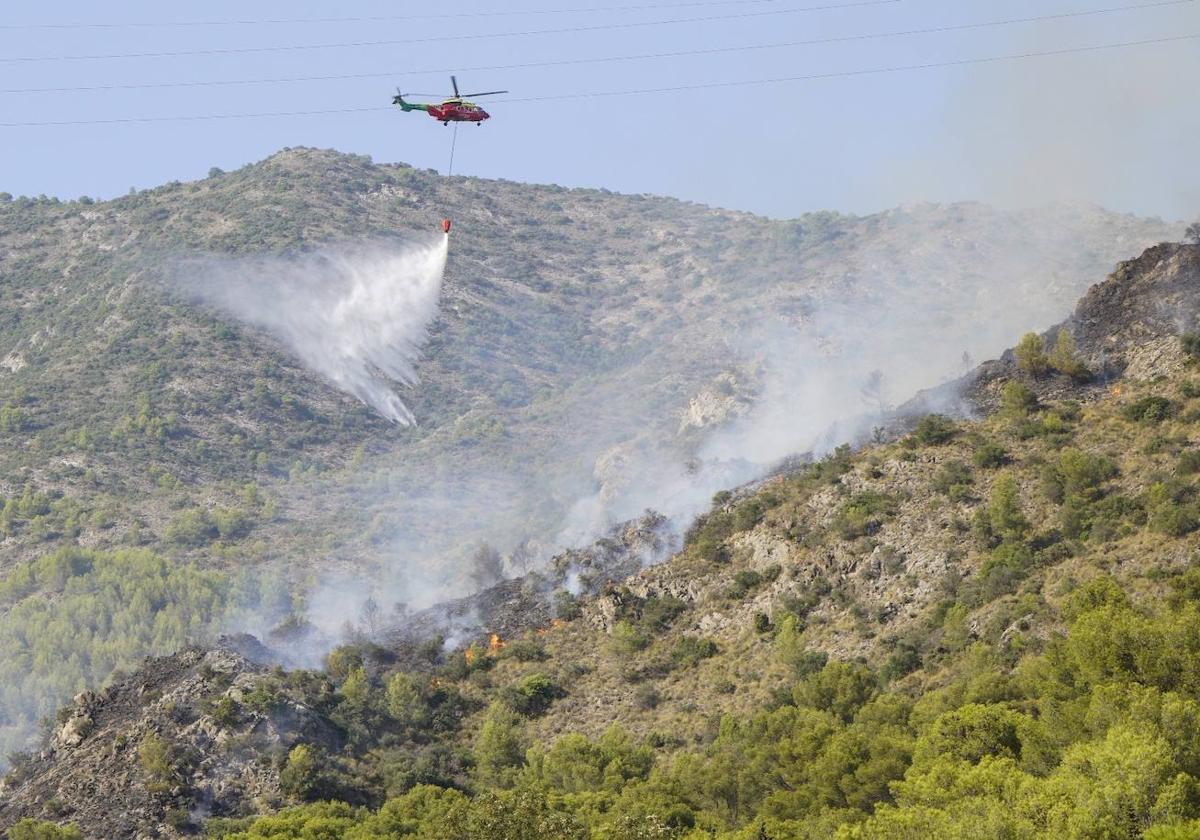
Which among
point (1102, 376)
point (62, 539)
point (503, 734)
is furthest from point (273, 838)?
point (62, 539)

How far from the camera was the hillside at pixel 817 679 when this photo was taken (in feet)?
237

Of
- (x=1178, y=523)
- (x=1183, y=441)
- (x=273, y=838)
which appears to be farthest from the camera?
(x=1183, y=441)

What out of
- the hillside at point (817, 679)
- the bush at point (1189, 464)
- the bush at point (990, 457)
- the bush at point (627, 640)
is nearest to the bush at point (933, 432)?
the hillside at point (817, 679)

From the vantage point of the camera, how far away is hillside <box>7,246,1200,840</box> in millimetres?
72250

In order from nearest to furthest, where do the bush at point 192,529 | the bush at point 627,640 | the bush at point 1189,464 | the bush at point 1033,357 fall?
1. the bush at point 1189,464
2. the bush at point 627,640
3. the bush at point 1033,357
4. the bush at point 192,529

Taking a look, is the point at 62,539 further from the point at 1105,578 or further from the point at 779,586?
the point at 1105,578

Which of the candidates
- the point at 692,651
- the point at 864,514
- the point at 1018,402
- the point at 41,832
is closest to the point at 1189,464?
the point at 1018,402

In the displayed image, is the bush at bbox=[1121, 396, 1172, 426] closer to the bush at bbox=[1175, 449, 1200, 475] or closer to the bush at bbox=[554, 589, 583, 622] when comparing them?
the bush at bbox=[1175, 449, 1200, 475]

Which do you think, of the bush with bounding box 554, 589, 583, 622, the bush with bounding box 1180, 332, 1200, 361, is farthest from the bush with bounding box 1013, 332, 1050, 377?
the bush with bounding box 554, 589, 583, 622

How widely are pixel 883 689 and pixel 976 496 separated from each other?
17592mm

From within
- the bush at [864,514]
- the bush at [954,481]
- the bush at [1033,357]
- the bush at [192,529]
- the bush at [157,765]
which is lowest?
the bush at [192,529]

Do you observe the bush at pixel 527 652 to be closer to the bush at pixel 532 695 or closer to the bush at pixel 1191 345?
the bush at pixel 532 695

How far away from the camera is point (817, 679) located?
90938mm

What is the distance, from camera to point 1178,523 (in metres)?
89.4
